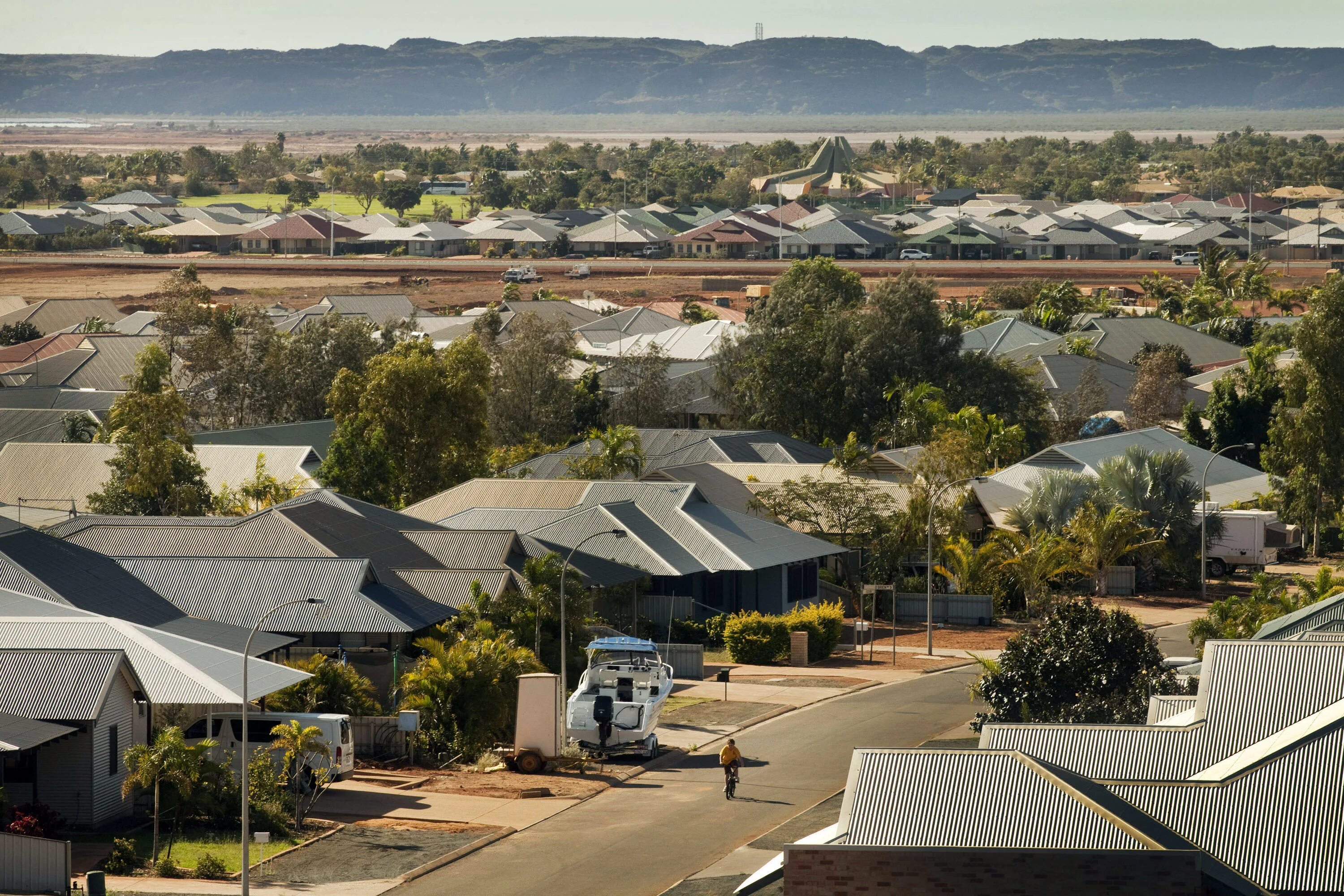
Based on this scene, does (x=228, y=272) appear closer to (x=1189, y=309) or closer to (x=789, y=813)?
(x=1189, y=309)

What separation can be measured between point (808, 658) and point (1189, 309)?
79467 millimetres

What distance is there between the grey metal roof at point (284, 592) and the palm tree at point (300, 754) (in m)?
8.08

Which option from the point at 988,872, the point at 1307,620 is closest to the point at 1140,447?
the point at 1307,620

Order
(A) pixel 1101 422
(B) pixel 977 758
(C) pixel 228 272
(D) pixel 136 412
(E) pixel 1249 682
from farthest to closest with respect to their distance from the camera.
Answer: (C) pixel 228 272
(A) pixel 1101 422
(D) pixel 136 412
(E) pixel 1249 682
(B) pixel 977 758

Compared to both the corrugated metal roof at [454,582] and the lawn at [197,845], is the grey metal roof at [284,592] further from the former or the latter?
the lawn at [197,845]

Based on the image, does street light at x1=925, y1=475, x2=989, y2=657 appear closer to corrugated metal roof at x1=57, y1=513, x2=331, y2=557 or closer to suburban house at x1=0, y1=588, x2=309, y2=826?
corrugated metal roof at x1=57, y1=513, x2=331, y2=557

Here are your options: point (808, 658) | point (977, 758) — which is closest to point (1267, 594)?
point (808, 658)

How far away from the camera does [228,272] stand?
165625 mm

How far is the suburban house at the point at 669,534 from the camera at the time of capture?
52406 millimetres

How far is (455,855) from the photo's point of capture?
96.8ft

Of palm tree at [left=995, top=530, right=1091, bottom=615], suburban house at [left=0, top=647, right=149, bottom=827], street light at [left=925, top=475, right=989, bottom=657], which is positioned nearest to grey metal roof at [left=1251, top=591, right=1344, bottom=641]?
street light at [left=925, top=475, right=989, bottom=657]

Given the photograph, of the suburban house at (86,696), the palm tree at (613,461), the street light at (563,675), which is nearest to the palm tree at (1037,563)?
the palm tree at (613,461)

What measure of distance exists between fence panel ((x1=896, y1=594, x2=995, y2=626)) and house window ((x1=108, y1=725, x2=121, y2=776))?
103 feet

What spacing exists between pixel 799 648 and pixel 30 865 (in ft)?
89.4
